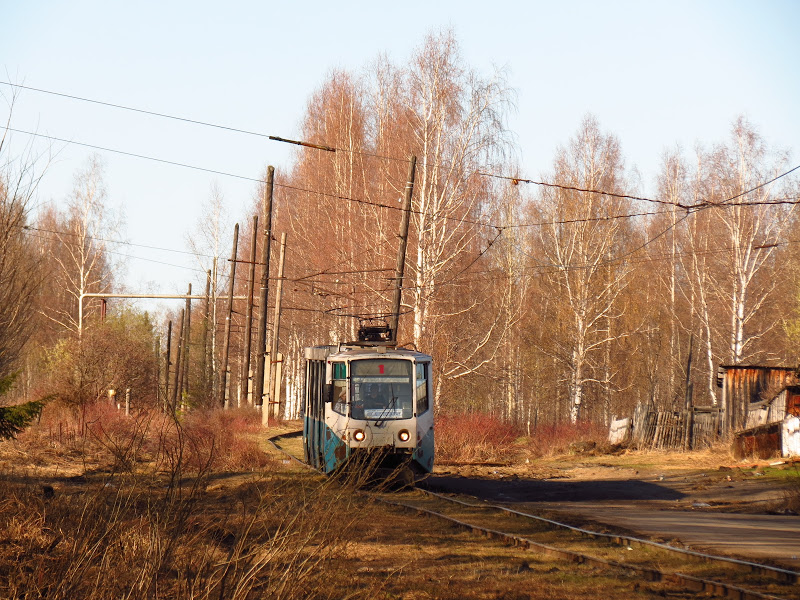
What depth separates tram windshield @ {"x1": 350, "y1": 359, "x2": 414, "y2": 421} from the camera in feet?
55.9

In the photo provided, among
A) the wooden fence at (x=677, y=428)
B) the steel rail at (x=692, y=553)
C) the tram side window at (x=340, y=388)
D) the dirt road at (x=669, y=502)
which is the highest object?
the tram side window at (x=340, y=388)

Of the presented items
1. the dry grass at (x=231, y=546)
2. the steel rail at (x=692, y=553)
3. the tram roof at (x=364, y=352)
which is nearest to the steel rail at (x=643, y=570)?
the dry grass at (x=231, y=546)

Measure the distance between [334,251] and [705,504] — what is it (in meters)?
25.0

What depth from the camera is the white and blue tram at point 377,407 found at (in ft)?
55.1

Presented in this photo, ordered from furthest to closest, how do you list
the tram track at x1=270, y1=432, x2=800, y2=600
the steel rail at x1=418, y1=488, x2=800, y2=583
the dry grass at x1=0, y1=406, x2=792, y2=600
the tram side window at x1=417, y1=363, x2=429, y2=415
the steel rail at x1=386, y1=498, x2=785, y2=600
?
the tram side window at x1=417, y1=363, x2=429, y2=415
the steel rail at x1=418, y1=488, x2=800, y2=583
the tram track at x1=270, y1=432, x2=800, y2=600
the steel rail at x1=386, y1=498, x2=785, y2=600
the dry grass at x1=0, y1=406, x2=792, y2=600

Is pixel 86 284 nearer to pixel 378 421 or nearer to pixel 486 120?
pixel 486 120

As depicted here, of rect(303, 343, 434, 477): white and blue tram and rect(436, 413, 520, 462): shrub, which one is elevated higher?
rect(303, 343, 434, 477): white and blue tram

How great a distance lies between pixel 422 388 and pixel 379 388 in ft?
2.95

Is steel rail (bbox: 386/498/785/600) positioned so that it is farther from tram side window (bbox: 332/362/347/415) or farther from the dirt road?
tram side window (bbox: 332/362/347/415)

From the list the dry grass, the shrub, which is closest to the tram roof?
the dry grass

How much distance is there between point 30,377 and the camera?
70000mm

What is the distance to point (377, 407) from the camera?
56.1 feet

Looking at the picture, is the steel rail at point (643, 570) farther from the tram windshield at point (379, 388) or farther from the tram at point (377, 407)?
the tram windshield at point (379, 388)

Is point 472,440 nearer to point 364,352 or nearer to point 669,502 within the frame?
point 364,352
